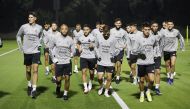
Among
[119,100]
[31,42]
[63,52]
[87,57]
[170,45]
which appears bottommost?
[119,100]

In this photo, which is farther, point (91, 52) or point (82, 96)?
point (91, 52)

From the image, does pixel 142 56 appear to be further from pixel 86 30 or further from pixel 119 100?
pixel 86 30

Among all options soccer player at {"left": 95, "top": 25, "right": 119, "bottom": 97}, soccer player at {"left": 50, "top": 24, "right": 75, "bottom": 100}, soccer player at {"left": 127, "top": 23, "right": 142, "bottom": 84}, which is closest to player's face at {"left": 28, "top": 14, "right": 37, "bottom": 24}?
soccer player at {"left": 50, "top": 24, "right": 75, "bottom": 100}

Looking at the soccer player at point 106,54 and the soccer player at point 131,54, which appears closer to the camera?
the soccer player at point 106,54

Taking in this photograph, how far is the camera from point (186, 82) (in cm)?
1574

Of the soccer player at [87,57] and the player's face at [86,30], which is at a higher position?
the player's face at [86,30]

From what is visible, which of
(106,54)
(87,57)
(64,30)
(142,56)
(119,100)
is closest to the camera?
(142,56)

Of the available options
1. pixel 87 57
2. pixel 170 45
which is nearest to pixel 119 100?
pixel 87 57

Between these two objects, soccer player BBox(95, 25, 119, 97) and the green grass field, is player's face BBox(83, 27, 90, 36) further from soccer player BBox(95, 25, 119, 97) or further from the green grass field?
the green grass field

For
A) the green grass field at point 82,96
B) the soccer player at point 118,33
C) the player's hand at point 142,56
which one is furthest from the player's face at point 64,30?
the soccer player at point 118,33

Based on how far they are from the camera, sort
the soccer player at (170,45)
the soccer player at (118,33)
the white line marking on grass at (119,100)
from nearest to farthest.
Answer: the white line marking on grass at (119,100) < the soccer player at (118,33) < the soccer player at (170,45)

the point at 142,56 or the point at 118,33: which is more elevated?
the point at 118,33

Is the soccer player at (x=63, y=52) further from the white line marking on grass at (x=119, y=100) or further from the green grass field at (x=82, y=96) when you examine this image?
the white line marking on grass at (x=119, y=100)

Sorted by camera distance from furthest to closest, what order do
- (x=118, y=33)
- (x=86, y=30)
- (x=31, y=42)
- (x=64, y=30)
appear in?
(x=118, y=33)
(x=86, y=30)
(x=31, y=42)
(x=64, y=30)
